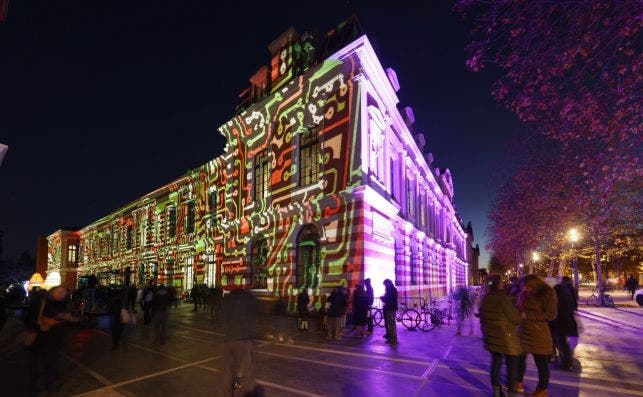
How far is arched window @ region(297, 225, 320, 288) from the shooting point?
18469 mm

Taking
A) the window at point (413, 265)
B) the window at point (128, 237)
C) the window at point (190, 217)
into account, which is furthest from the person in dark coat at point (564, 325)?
the window at point (128, 237)

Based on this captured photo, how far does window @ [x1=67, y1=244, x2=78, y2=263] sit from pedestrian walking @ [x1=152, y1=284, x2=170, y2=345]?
196 feet

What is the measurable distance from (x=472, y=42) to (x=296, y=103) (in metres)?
14.5

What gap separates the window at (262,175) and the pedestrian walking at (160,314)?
1066 cm

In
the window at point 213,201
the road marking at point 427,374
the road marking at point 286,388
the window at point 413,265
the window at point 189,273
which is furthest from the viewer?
the window at point 189,273

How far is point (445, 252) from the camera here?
136 ft

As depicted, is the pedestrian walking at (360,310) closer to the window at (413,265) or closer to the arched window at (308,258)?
the arched window at (308,258)

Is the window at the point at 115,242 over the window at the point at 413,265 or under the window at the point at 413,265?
over

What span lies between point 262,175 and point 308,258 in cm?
648

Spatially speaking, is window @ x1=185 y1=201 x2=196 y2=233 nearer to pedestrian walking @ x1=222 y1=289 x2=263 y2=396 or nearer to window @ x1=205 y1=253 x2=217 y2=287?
window @ x1=205 y1=253 x2=217 y2=287

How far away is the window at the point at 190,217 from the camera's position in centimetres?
3225

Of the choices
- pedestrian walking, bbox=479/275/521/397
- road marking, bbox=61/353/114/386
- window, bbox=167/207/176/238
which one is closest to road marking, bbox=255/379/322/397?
pedestrian walking, bbox=479/275/521/397

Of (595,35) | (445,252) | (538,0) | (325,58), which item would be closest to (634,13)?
(595,35)

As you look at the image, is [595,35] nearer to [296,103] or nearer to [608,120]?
[608,120]
